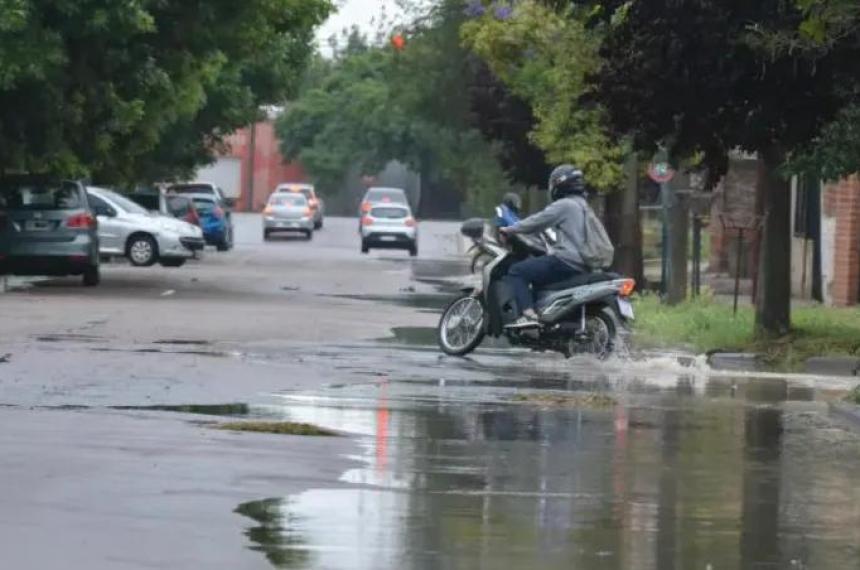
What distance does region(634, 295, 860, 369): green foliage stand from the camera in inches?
851

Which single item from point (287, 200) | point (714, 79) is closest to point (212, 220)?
point (287, 200)

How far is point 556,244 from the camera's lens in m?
20.0

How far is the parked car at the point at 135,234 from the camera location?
42906mm

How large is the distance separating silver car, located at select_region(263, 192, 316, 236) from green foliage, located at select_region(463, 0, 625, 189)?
106 ft

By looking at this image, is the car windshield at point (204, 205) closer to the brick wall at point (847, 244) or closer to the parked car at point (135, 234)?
the parked car at point (135, 234)

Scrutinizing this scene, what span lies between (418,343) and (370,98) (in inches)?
3295

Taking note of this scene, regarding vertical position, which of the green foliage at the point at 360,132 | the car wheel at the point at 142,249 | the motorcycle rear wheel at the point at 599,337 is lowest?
the motorcycle rear wheel at the point at 599,337

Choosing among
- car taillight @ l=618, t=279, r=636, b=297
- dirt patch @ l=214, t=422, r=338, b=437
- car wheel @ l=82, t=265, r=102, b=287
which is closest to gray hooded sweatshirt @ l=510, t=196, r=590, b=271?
car taillight @ l=618, t=279, r=636, b=297

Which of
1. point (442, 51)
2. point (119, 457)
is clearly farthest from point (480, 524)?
point (442, 51)

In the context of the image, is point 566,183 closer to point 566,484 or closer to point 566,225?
point 566,225

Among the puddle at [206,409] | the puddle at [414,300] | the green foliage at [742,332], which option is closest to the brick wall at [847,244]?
the green foliage at [742,332]

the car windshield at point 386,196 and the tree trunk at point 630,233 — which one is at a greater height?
the car windshield at point 386,196

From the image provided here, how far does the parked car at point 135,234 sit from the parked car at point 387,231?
57.4 ft

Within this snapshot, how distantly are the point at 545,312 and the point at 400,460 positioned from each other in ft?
26.4
